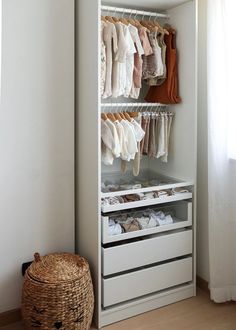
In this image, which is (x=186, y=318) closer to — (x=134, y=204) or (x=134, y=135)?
(x=134, y=204)

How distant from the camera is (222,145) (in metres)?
2.66

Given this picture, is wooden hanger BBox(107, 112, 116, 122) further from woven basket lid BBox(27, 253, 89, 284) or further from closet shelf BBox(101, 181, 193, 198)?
woven basket lid BBox(27, 253, 89, 284)

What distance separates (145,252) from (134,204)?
0.35 meters

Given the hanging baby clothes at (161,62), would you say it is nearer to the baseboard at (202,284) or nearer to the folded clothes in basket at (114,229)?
the folded clothes in basket at (114,229)

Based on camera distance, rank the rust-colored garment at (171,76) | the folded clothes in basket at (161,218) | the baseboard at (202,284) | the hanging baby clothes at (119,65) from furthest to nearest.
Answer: the baseboard at (202,284), the rust-colored garment at (171,76), the folded clothes in basket at (161,218), the hanging baby clothes at (119,65)

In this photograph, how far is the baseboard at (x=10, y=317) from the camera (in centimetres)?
253

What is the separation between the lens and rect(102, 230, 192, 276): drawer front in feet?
8.23

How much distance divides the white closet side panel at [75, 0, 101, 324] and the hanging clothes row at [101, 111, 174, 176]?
0.37 feet

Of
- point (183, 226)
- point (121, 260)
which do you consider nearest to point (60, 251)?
point (121, 260)

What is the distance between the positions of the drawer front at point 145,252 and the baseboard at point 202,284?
0.33 m

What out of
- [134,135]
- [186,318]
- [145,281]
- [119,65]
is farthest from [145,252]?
[119,65]

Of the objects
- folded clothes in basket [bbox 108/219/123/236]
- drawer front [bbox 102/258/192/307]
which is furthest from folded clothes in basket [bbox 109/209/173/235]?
drawer front [bbox 102/258/192/307]

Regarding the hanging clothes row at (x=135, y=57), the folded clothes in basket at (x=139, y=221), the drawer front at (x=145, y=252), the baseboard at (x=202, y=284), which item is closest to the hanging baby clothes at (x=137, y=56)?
the hanging clothes row at (x=135, y=57)

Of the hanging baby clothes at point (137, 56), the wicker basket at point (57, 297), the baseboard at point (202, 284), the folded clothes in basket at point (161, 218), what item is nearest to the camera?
the wicker basket at point (57, 297)
